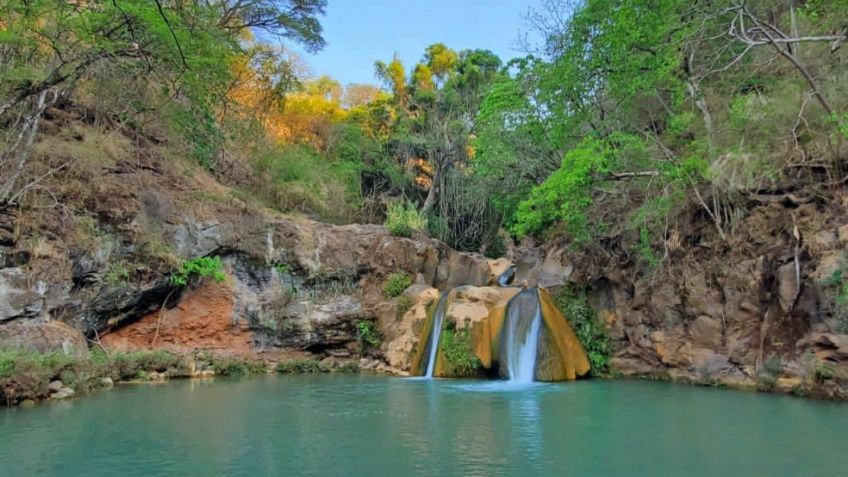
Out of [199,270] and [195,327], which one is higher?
[199,270]

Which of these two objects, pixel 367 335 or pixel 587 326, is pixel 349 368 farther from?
pixel 587 326

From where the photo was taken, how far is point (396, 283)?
56.3 feet

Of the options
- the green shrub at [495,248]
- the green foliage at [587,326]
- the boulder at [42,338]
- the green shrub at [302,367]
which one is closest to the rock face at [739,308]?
the green foliage at [587,326]

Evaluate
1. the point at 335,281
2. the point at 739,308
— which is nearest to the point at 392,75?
the point at 335,281

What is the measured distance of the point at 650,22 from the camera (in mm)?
11578

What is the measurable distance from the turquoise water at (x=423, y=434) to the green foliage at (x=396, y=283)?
5704 mm

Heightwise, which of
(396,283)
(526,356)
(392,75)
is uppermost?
(392,75)

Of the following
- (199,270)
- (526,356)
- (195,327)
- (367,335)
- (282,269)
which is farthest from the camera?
(282,269)

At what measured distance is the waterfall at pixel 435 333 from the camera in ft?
48.7

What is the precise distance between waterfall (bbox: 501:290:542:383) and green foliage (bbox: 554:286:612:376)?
128 centimetres

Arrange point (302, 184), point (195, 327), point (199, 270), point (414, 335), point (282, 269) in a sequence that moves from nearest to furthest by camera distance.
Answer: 1. point (199, 270)
2. point (195, 327)
3. point (414, 335)
4. point (282, 269)
5. point (302, 184)

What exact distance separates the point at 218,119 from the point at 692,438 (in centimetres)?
1652

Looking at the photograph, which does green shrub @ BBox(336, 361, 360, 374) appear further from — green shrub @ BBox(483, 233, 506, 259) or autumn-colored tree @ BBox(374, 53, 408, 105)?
autumn-colored tree @ BBox(374, 53, 408, 105)

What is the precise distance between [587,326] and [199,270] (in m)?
9.43
